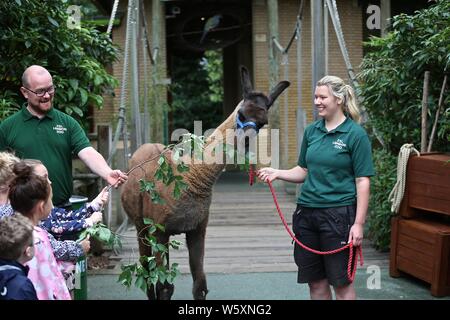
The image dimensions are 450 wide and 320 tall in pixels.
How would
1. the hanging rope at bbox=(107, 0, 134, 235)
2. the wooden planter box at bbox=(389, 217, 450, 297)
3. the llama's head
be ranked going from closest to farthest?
1. the llama's head
2. the wooden planter box at bbox=(389, 217, 450, 297)
3. the hanging rope at bbox=(107, 0, 134, 235)

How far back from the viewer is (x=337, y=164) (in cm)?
364

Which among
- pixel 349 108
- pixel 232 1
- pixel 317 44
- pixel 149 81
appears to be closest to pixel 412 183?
pixel 349 108

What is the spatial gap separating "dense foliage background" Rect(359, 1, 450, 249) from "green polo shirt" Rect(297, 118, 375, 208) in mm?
2045

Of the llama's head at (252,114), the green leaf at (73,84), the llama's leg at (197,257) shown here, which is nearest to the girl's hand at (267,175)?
the llama's head at (252,114)

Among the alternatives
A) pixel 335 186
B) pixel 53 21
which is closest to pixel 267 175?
pixel 335 186

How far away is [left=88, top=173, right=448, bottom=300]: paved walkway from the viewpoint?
5508 mm

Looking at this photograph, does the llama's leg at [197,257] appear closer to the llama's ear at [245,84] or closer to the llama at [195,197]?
the llama at [195,197]

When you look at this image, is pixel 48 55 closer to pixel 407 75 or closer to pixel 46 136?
pixel 46 136

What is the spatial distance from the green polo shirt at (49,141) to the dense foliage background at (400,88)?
3305 mm

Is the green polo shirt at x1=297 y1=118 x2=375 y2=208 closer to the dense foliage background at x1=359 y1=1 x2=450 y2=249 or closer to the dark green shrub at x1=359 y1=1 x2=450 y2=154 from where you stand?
the dark green shrub at x1=359 y1=1 x2=450 y2=154

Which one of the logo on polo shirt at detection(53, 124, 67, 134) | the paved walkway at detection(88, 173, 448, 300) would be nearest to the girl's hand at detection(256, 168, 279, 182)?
the logo on polo shirt at detection(53, 124, 67, 134)

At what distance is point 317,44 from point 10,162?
569cm

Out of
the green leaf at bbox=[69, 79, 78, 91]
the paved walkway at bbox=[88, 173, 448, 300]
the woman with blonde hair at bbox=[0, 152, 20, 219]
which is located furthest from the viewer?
the green leaf at bbox=[69, 79, 78, 91]

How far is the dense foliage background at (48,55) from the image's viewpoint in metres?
5.37
